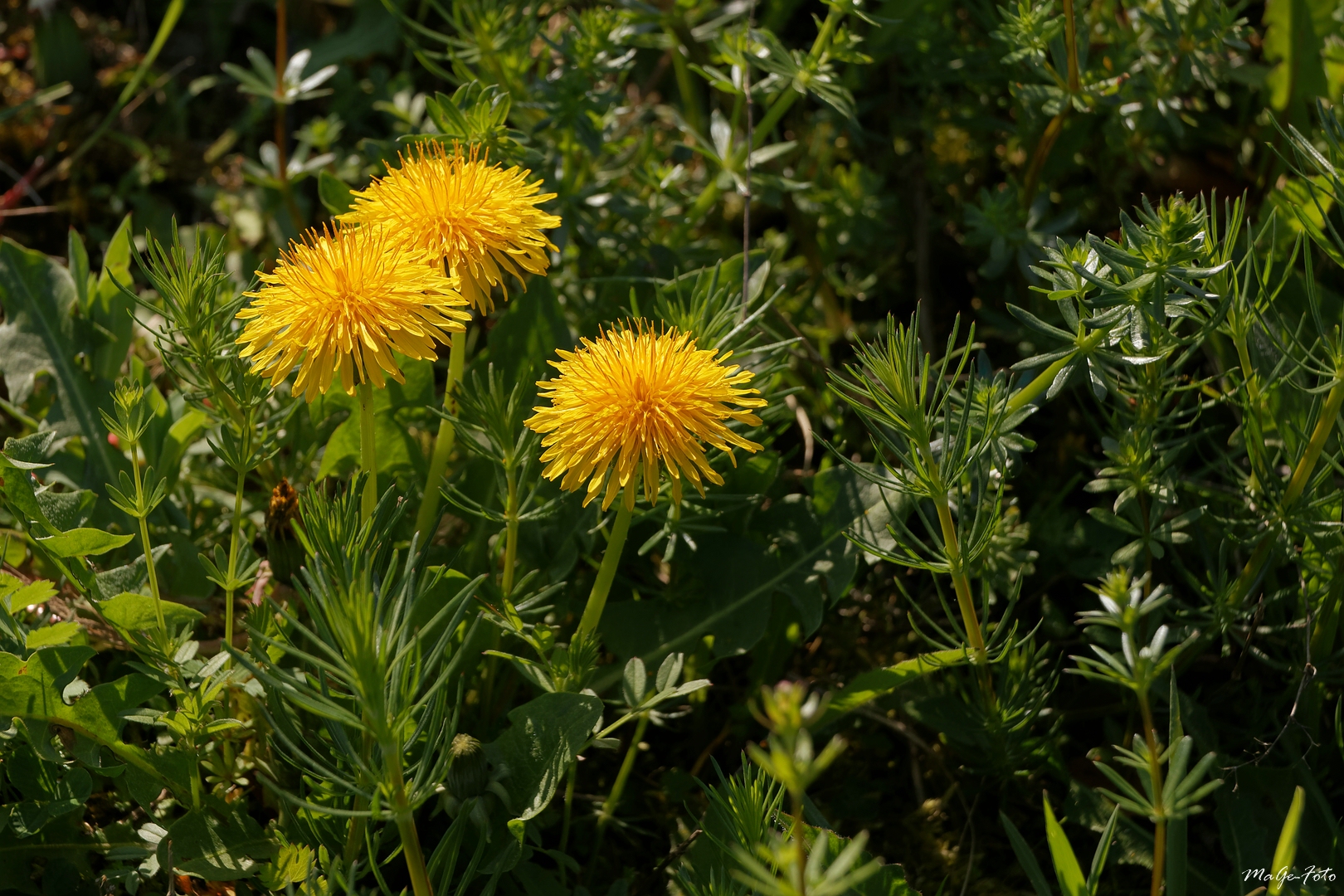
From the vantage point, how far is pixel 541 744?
1713 mm

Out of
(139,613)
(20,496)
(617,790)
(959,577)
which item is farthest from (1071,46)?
(20,496)

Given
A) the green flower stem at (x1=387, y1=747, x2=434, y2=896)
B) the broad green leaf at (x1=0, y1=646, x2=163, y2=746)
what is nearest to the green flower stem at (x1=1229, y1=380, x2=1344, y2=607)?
A: the green flower stem at (x1=387, y1=747, x2=434, y2=896)

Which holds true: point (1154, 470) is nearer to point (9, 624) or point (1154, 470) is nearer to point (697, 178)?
point (697, 178)

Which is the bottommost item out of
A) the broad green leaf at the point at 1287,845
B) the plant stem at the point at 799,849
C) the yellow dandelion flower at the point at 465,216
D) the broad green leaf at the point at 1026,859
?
the broad green leaf at the point at 1026,859

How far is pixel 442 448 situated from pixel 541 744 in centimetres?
56

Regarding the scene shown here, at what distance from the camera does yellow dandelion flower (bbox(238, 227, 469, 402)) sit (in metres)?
1.58

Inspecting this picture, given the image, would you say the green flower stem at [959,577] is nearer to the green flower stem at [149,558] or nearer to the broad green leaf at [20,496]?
the green flower stem at [149,558]

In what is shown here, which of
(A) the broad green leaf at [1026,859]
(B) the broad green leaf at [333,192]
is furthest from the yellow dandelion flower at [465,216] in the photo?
(A) the broad green leaf at [1026,859]

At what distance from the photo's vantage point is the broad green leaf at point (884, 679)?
5.74 feet

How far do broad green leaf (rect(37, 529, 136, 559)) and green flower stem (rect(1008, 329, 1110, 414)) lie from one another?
4.93 feet

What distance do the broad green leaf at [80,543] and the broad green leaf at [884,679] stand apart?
1271mm

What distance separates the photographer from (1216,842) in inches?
79.7

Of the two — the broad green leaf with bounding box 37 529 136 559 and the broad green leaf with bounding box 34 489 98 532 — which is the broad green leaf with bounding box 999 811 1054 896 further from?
the broad green leaf with bounding box 34 489 98 532

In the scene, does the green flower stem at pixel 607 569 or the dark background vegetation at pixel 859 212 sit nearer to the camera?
the green flower stem at pixel 607 569
